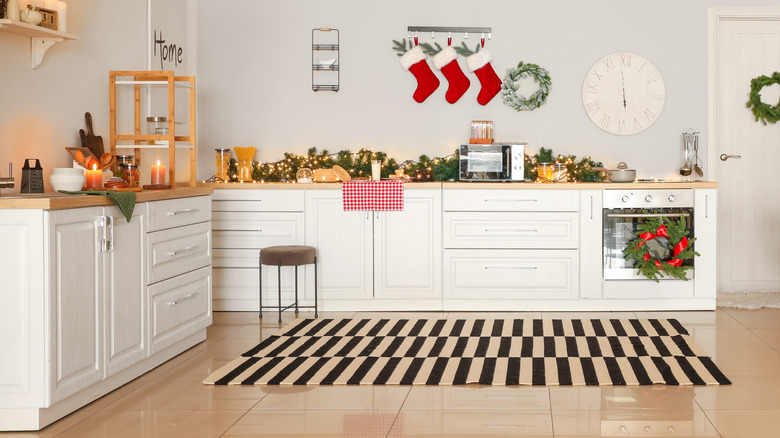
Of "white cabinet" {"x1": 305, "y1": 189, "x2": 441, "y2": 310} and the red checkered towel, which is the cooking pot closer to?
"white cabinet" {"x1": 305, "y1": 189, "x2": 441, "y2": 310}

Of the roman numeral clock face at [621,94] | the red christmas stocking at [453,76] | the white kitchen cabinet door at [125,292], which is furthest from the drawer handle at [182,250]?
the roman numeral clock face at [621,94]

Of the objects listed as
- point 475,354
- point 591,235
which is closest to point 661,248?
point 591,235

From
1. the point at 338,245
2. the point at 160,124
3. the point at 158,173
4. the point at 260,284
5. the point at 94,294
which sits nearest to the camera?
the point at 94,294

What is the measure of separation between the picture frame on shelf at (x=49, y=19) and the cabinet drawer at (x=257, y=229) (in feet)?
6.62

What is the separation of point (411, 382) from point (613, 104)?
128 inches

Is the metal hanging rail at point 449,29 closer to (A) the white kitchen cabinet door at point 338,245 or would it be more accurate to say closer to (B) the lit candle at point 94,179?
(A) the white kitchen cabinet door at point 338,245

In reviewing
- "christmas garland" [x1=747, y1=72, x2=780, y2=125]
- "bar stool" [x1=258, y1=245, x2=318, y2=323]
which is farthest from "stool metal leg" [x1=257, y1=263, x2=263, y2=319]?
"christmas garland" [x1=747, y1=72, x2=780, y2=125]

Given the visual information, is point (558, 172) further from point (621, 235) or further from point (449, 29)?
point (449, 29)

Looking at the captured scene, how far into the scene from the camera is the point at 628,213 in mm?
5512

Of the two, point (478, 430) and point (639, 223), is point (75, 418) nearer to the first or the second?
point (478, 430)

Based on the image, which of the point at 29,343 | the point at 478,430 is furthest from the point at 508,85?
the point at 29,343

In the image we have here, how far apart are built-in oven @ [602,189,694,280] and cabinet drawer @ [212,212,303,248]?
202 centimetres

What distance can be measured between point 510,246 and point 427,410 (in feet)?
8.02

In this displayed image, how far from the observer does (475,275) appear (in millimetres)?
5555
